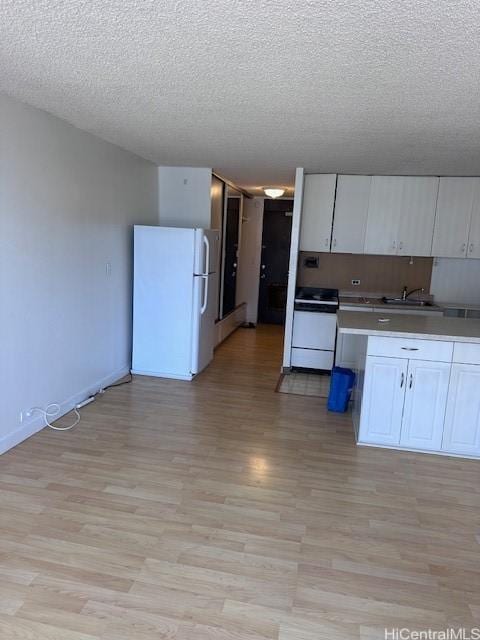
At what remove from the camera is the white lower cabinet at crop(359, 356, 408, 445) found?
3330 mm

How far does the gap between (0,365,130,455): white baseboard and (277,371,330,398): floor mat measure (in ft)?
5.49

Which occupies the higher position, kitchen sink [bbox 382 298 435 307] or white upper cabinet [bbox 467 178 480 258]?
white upper cabinet [bbox 467 178 480 258]

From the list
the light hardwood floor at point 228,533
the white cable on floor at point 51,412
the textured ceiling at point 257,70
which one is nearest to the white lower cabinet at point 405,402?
the light hardwood floor at point 228,533

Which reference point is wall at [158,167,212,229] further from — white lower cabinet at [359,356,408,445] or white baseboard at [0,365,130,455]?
white lower cabinet at [359,356,408,445]

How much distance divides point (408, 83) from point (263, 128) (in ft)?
4.09

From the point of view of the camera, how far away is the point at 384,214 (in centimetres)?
526

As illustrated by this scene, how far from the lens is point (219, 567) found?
6.97 feet

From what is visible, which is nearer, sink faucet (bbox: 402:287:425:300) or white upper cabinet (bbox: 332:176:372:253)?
white upper cabinet (bbox: 332:176:372:253)

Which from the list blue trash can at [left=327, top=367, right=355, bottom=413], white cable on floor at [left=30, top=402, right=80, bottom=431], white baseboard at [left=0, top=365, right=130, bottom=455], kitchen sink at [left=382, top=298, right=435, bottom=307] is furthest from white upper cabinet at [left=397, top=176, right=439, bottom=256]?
white cable on floor at [left=30, top=402, right=80, bottom=431]

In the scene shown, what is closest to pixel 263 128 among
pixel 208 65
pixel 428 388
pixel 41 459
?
pixel 208 65

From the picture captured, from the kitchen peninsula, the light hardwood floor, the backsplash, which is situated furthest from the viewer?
the backsplash

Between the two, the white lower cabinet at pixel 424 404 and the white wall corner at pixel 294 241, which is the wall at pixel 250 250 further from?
the white lower cabinet at pixel 424 404

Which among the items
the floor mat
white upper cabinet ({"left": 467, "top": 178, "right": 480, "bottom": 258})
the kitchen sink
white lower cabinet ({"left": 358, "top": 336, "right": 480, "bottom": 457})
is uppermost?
white upper cabinet ({"left": 467, "top": 178, "right": 480, "bottom": 258})

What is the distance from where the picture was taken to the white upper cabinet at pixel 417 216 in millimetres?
5148
